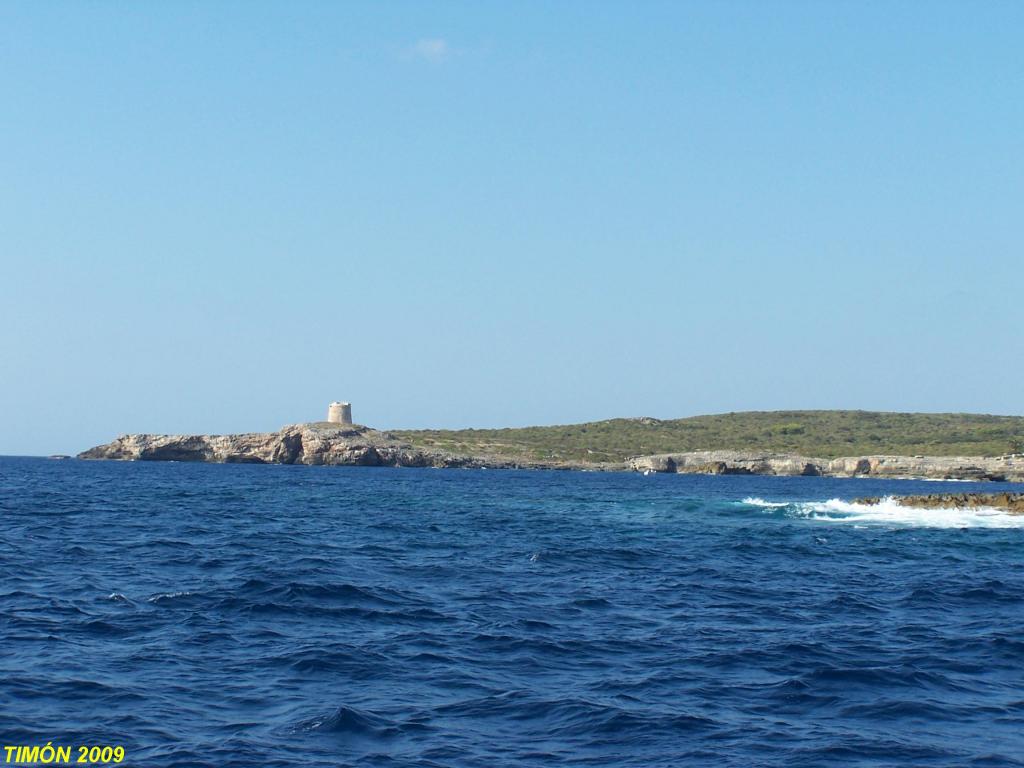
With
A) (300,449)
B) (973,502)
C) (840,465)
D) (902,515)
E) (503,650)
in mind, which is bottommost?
(840,465)

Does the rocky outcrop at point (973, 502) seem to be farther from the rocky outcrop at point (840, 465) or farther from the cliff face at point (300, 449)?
the cliff face at point (300, 449)

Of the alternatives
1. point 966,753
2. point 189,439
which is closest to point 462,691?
point 966,753

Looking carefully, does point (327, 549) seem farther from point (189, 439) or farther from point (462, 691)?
point (189, 439)

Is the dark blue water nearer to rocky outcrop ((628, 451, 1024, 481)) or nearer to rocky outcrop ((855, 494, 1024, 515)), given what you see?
rocky outcrop ((855, 494, 1024, 515))

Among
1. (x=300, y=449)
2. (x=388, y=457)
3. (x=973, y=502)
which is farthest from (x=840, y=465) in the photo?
(x=973, y=502)

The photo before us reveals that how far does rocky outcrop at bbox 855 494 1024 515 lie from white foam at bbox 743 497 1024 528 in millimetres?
691

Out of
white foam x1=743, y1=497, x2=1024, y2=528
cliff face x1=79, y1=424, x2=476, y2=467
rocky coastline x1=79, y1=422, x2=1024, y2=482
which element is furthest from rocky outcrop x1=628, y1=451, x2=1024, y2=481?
white foam x1=743, y1=497, x2=1024, y2=528

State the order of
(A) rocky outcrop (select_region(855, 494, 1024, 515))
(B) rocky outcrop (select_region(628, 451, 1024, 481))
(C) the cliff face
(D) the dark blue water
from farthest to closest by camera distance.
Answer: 1. (C) the cliff face
2. (B) rocky outcrop (select_region(628, 451, 1024, 481))
3. (A) rocky outcrop (select_region(855, 494, 1024, 515))
4. (D) the dark blue water

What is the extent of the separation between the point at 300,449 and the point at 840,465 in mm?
99237

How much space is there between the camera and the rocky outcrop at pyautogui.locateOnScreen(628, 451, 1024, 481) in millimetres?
159500

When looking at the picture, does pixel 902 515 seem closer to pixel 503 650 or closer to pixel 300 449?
pixel 503 650

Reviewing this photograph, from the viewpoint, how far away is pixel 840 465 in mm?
179125

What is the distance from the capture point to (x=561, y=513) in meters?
70.1

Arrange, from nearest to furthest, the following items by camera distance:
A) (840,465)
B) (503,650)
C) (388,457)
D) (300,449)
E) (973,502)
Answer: (503,650)
(973,502)
(840,465)
(388,457)
(300,449)
